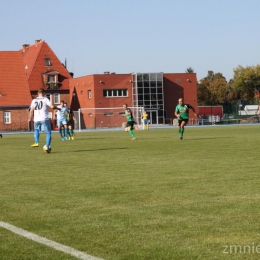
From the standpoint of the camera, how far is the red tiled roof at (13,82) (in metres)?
89.1

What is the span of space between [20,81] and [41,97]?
7000 centimetres

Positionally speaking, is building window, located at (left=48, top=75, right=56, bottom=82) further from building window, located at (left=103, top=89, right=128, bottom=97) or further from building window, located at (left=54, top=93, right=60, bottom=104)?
building window, located at (left=103, top=89, right=128, bottom=97)

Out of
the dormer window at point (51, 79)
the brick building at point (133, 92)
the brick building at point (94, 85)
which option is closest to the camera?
the brick building at point (94, 85)

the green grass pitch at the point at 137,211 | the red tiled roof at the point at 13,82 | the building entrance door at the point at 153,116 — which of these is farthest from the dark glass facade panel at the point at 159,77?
the green grass pitch at the point at 137,211

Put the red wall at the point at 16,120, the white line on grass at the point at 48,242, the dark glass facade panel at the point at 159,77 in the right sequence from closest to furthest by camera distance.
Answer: the white line on grass at the point at 48,242 → the red wall at the point at 16,120 → the dark glass facade panel at the point at 159,77

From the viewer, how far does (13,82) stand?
9062 centimetres

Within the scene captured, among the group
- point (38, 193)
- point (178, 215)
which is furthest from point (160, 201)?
point (38, 193)

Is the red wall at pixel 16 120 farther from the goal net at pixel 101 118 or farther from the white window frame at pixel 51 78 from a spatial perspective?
the white window frame at pixel 51 78

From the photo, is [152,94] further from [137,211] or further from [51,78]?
[137,211]

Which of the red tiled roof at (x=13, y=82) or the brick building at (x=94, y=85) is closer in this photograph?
the red tiled roof at (x=13, y=82)

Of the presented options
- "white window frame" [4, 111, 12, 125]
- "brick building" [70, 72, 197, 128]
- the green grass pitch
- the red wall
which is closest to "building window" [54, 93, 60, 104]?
"brick building" [70, 72, 197, 128]

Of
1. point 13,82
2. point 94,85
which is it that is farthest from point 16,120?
point 94,85

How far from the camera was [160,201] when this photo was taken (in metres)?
8.88

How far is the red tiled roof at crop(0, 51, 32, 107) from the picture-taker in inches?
3506
